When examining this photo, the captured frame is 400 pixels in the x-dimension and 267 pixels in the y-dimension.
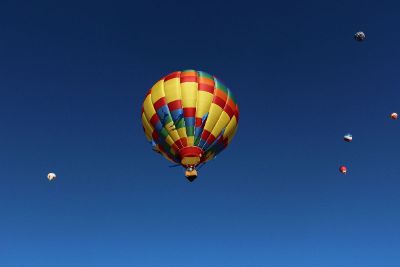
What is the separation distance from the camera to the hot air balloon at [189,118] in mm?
35625

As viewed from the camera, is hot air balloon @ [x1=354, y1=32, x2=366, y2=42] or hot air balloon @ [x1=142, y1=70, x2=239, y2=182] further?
hot air balloon @ [x1=354, y1=32, x2=366, y2=42]

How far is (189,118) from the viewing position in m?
35.8

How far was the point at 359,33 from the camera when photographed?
41656 mm

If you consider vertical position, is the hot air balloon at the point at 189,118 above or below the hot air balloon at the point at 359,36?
below

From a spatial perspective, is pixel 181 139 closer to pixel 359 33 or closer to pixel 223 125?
pixel 223 125

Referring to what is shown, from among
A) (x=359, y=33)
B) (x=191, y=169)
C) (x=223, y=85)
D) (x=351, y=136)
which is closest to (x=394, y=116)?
(x=351, y=136)

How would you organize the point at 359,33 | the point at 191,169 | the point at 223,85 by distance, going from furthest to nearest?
the point at 359,33 → the point at 223,85 → the point at 191,169

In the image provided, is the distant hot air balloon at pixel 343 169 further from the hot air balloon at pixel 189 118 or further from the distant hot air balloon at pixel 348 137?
the hot air balloon at pixel 189 118

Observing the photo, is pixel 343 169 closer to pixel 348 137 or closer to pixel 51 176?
pixel 348 137

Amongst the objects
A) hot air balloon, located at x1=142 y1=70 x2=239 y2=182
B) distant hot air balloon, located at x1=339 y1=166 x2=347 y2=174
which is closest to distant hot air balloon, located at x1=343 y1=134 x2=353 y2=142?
distant hot air balloon, located at x1=339 y1=166 x2=347 y2=174

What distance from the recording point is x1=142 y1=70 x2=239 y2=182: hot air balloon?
35.6 m

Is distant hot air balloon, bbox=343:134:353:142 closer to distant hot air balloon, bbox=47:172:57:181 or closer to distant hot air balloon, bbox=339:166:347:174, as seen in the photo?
distant hot air balloon, bbox=339:166:347:174

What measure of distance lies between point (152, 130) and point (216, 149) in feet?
13.6

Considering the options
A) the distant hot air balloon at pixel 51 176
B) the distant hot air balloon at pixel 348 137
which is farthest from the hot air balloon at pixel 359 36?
the distant hot air balloon at pixel 51 176
